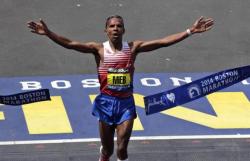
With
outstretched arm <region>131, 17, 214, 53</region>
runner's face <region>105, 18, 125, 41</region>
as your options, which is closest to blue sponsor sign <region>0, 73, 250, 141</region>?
outstretched arm <region>131, 17, 214, 53</region>

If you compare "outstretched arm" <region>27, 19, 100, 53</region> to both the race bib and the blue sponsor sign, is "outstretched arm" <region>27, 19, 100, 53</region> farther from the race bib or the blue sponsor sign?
the blue sponsor sign

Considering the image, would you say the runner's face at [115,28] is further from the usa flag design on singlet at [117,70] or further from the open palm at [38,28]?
the open palm at [38,28]

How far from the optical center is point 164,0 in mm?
19422

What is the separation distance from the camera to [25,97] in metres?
11.6

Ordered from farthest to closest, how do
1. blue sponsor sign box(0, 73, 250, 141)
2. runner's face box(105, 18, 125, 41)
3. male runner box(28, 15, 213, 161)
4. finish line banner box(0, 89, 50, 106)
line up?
blue sponsor sign box(0, 73, 250, 141)
finish line banner box(0, 89, 50, 106)
male runner box(28, 15, 213, 161)
runner's face box(105, 18, 125, 41)

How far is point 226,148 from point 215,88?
1.51 meters

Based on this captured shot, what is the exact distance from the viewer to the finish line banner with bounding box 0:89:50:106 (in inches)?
457

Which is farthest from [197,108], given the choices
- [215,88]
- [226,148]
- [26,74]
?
[26,74]

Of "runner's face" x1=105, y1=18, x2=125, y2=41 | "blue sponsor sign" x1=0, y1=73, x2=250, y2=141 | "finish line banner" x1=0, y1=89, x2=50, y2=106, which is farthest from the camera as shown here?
"blue sponsor sign" x1=0, y1=73, x2=250, y2=141

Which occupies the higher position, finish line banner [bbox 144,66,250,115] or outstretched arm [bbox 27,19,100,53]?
outstretched arm [bbox 27,19,100,53]

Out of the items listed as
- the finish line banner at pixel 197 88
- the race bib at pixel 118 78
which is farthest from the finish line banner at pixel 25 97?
the finish line banner at pixel 197 88

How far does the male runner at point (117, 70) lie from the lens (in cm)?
1068

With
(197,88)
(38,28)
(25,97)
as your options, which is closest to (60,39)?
(38,28)

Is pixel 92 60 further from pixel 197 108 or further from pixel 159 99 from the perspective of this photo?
pixel 159 99
